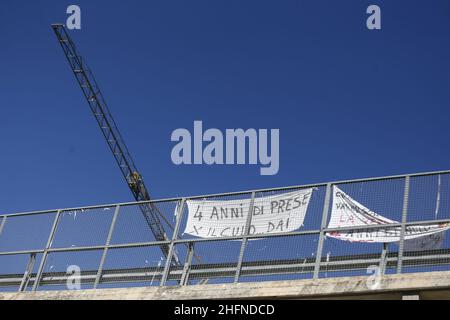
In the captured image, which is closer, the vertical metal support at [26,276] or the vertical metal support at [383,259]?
the vertical metal support at [383,259]

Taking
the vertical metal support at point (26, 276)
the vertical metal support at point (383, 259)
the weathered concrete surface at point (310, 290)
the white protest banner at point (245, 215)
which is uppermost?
the white protest banner at point (245, 215)

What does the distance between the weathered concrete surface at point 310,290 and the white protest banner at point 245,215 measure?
5.74 ft

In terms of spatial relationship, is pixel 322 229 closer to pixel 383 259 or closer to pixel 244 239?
pixel 383 259

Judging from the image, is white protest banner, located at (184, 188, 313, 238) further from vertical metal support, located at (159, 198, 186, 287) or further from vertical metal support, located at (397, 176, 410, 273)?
vertical metal support, located at (397, 176, 410, 273)

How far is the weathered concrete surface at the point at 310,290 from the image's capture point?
1244 centimetres

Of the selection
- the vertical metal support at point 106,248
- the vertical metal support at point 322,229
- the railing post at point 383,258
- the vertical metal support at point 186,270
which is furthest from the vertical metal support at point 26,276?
the railing post at point 383,258

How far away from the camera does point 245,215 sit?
52.7ft

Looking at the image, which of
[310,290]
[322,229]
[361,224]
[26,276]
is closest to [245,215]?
[322,229]

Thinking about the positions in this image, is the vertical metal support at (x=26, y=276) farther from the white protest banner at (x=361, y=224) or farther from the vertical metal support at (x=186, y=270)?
the white protest banner at (x=361, y=224)

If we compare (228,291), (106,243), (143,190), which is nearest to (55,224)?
(106,243)

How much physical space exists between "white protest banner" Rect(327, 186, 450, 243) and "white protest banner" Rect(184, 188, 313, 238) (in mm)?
716

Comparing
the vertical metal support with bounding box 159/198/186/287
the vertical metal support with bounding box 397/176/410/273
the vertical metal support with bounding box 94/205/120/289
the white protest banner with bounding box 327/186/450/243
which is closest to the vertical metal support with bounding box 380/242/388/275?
the white protest banner with bounding box 327/186/450/243
